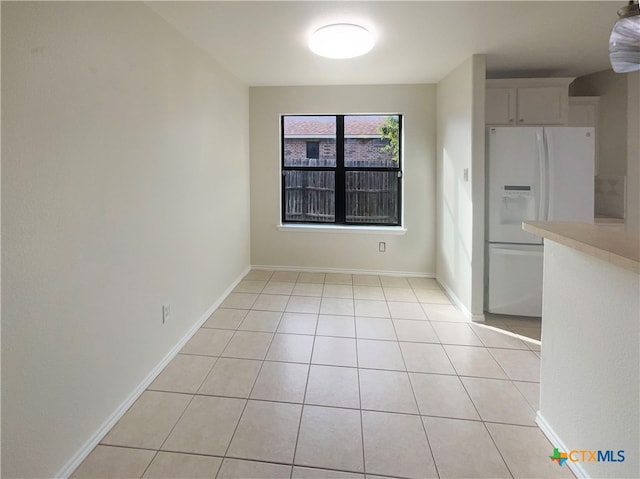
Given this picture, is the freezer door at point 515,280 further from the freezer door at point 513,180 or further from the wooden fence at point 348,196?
the wooden fence at point 348,196

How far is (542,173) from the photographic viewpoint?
294cm

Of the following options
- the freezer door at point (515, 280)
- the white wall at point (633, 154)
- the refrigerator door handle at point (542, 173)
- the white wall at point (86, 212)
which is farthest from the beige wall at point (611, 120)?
the white wall at point (86, 212)

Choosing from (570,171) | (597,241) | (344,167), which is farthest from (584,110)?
Result: (597,241)

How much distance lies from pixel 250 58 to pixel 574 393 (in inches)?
131

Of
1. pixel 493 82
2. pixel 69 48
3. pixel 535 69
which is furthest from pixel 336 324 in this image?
pixel 535 69

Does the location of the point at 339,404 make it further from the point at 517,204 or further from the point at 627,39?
the point at 517,204

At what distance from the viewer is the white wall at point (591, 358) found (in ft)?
3.96

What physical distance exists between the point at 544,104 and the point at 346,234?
98.1 inches

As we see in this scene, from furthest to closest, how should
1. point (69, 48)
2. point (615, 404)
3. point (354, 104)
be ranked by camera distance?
1. point (354, 104)
2. point (69, 48)
3. point (615, 404)

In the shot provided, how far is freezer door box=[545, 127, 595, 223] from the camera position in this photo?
292cm

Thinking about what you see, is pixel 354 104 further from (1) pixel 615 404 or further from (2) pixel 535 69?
(1) pixel 615 404

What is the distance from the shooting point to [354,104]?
418 cm

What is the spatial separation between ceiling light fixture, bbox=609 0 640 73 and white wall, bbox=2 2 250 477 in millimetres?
2345

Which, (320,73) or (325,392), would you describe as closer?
(325,392)
